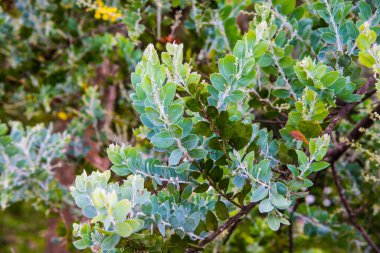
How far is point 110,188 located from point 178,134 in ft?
0.64

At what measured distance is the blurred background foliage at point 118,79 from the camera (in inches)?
82.9

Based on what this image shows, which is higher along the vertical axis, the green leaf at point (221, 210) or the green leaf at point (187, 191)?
the green leaf at point (187, 191)

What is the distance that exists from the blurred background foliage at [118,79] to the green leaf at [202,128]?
0.83 meters

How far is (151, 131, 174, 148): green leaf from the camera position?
3.68 ft

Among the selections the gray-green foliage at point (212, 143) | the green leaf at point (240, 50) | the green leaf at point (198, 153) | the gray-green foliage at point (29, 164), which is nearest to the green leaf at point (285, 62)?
the gray-green foliage at point (212, 143)

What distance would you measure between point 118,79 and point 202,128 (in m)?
1.53

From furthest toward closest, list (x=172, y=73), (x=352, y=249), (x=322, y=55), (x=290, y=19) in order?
(x=352, y=249)
(x=290, y=19)
(x=322, y=55)
(x=172, y=73)

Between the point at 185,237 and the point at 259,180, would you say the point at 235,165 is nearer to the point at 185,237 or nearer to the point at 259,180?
the point at 259,180

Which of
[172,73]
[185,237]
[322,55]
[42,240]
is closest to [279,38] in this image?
[322,55]

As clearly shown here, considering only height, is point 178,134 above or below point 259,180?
above

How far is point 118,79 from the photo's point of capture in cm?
263

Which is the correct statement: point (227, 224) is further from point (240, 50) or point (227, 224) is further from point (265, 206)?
point (240, 50)

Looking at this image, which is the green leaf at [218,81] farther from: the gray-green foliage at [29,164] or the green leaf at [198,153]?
the gray-green foliage at [29,164]

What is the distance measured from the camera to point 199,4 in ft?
6.52
